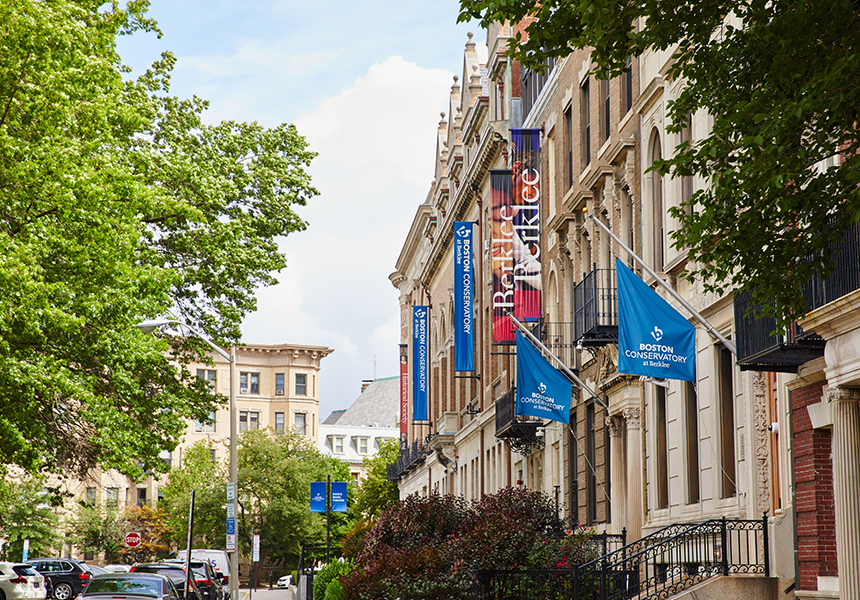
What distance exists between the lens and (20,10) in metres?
20.8

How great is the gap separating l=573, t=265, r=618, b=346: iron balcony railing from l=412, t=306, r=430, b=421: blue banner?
32.4m

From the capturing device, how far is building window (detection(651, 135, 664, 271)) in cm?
2159

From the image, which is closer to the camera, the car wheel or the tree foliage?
the tree foliage

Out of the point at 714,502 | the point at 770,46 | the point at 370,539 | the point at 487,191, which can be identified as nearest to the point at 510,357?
the point at 487,191

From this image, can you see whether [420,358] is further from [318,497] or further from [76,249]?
[76,249]

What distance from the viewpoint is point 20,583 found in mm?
36406

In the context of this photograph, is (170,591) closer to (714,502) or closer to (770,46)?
(714,502)

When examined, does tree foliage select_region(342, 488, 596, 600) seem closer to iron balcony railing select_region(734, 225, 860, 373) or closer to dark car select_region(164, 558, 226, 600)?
iron balcony railing select_region(734, 225, 860, 373)

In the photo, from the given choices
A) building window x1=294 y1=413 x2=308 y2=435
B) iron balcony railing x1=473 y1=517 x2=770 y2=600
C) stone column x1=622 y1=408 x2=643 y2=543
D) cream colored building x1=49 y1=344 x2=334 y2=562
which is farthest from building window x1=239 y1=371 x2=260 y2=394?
iron balcony railing x1=473 y1=517 x2=770 y2=600

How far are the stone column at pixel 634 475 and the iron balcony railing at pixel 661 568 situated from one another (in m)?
1.66

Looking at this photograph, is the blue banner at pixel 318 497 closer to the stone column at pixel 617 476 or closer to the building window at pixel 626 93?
the stone column at pixel 617 476

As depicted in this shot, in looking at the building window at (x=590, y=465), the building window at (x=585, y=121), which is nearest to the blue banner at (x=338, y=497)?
the building window at (x=590, y=465)

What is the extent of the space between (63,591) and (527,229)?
2854 centimetres

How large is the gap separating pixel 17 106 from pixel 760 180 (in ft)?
52.1
